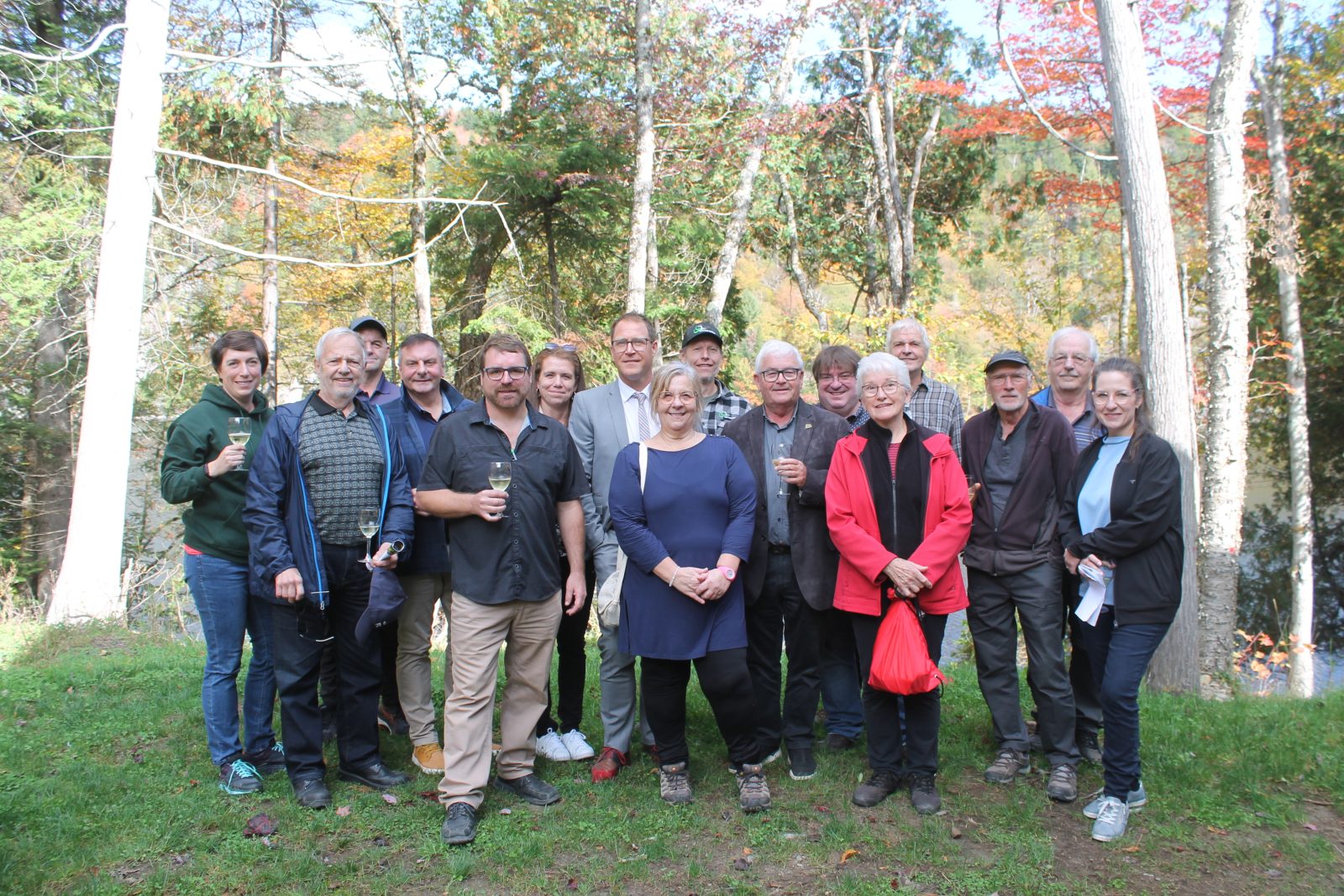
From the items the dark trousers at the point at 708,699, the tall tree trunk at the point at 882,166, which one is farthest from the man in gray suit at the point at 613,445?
the tall tree trunk at the point at 882,166

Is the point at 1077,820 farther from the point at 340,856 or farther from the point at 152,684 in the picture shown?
the point at 152,684

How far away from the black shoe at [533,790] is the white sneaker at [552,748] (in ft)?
1.31

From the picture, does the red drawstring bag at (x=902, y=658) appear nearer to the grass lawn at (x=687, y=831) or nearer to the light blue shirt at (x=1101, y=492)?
the grass lawn at (x=687, y=831)

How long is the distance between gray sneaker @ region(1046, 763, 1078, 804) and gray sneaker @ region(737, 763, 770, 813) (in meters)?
1.32

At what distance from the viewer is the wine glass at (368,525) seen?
3750mm

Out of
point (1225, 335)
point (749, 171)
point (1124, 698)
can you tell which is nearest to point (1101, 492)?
point (1124, 698)

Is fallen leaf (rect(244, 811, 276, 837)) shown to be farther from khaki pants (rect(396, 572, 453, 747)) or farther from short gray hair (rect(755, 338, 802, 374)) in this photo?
short gray hair (rect(755, 338, 802, 374))

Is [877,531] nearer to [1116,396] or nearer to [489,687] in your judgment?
[1116,396]

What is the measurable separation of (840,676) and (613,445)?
1717mm

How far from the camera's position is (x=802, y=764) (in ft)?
14.4

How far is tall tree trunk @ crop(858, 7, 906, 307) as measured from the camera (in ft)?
60.1

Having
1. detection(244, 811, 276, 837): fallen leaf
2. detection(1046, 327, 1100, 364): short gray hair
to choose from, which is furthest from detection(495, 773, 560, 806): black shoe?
detection(1046, 327, 1100, 364): short gray hair

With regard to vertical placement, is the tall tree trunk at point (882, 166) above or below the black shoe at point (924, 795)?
above

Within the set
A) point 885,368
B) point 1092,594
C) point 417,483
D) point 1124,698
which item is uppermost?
point 885,368
